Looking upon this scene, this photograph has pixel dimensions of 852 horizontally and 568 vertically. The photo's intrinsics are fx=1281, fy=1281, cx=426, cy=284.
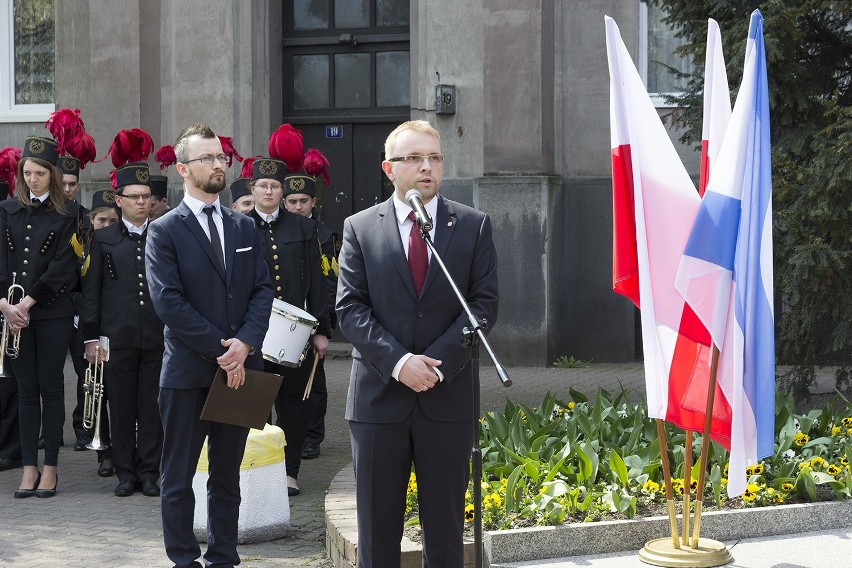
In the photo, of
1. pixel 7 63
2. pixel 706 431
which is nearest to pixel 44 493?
pixel 706 431

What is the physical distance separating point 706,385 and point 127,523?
3493 millimetres

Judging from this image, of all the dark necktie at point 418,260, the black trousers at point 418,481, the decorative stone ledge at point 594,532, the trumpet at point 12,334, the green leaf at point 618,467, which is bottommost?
the decorative stone ledge at point 594,532

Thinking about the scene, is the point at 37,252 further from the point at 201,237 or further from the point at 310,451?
the point at 201,237

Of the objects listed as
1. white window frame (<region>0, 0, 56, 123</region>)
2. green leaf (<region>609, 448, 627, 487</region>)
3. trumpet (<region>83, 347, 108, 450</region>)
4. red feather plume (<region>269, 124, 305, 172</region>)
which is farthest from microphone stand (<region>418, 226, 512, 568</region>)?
white window frame (<region>0, 0, 56, 123</region>)

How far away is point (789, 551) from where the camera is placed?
621 cm

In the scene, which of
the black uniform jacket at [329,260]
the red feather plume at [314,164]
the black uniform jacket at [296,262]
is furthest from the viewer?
the red feather plume at [314,164]

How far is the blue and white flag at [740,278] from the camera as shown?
5.79m

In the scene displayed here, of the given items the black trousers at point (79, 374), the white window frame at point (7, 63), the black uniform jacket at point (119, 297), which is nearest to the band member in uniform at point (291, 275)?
the black uniform jacket at point (119, 297)

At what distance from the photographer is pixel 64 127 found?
9.09 m

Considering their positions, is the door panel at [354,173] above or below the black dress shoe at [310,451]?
above

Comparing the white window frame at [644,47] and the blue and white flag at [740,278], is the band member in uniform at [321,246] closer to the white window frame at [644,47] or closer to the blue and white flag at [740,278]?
the blue and white flag at [740,278]

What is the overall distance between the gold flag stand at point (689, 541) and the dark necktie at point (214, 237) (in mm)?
2202

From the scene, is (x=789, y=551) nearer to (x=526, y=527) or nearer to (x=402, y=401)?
(x=526, y=527)

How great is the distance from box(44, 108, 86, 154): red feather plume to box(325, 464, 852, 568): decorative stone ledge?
3.75 meters
